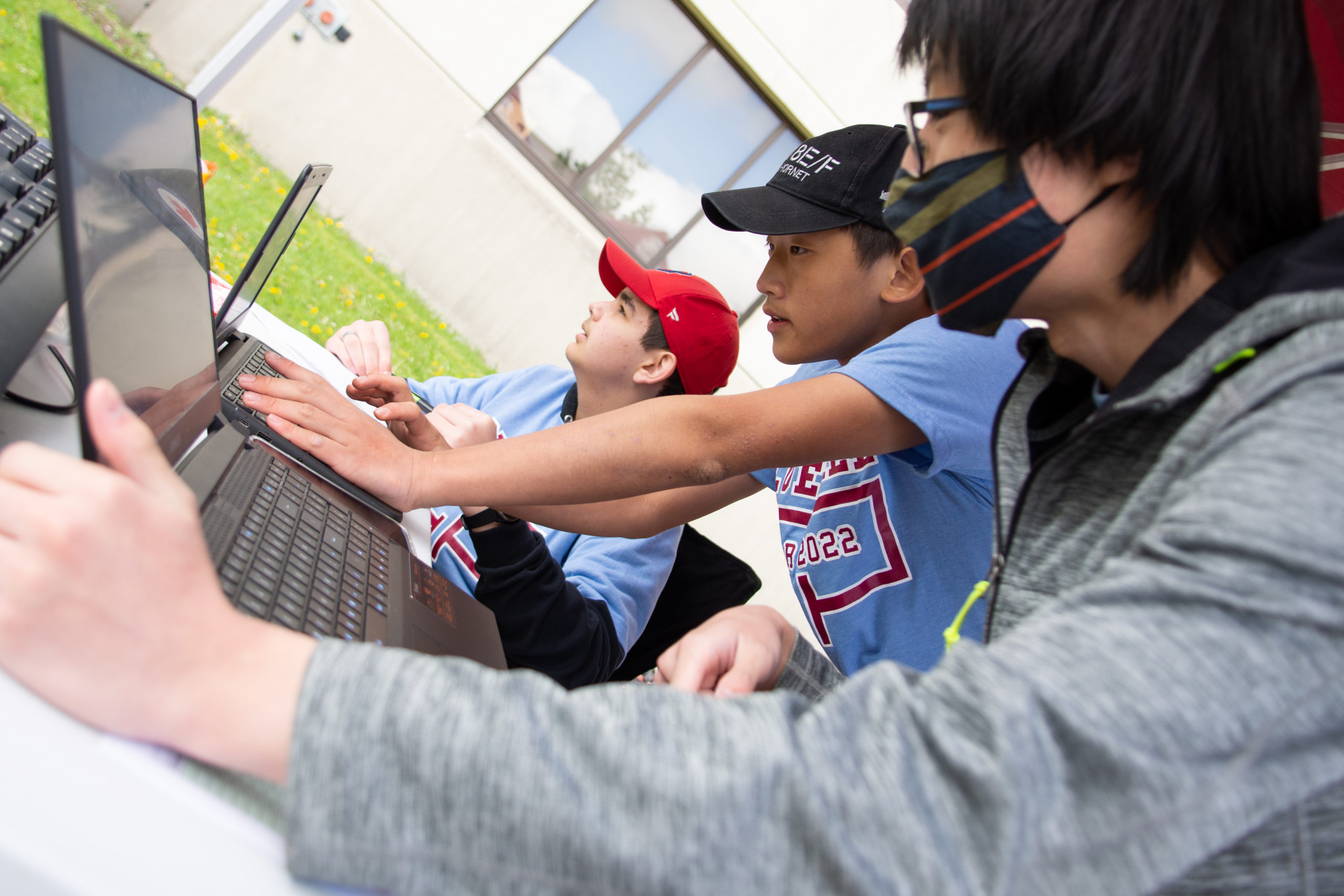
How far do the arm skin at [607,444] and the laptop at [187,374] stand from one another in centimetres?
7

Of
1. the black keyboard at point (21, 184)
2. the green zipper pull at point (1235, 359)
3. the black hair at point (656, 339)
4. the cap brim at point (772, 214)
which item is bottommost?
the green zipper pull at point (1235, 359)

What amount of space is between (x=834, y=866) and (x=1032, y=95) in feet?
2.56

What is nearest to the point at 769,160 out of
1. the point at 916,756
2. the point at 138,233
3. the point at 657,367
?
the point at 657,367

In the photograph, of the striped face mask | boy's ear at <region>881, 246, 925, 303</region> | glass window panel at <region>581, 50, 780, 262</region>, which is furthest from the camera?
glass window panel at <region>581, 50, 780, 262</region>

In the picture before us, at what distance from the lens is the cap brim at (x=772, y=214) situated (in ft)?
5.31

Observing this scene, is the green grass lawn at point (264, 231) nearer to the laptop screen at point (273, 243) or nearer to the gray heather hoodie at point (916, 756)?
the laptop screen at point (273, 243)

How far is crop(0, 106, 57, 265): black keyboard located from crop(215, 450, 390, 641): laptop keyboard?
1.16 ft

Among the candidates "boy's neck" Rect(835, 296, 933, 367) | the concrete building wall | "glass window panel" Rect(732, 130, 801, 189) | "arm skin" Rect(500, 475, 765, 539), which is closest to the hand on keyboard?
"arm skin" Rect(500, 475, 765, 539)

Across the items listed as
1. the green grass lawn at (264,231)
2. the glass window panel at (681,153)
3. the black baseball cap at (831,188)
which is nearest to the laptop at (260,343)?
the black baseball cap at (831,188)

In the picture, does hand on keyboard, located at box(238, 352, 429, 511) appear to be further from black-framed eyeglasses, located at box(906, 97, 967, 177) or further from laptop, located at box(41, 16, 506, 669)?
black-framed eyeglasses, located at box(906, 97, 967, 177)

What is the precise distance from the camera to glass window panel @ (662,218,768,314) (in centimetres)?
536

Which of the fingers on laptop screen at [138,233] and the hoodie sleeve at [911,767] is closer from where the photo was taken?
the hoodie sleeve at [911,767]

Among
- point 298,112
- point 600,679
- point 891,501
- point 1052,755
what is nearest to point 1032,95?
point 1052,755

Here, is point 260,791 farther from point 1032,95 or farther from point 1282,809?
point 1032,95
